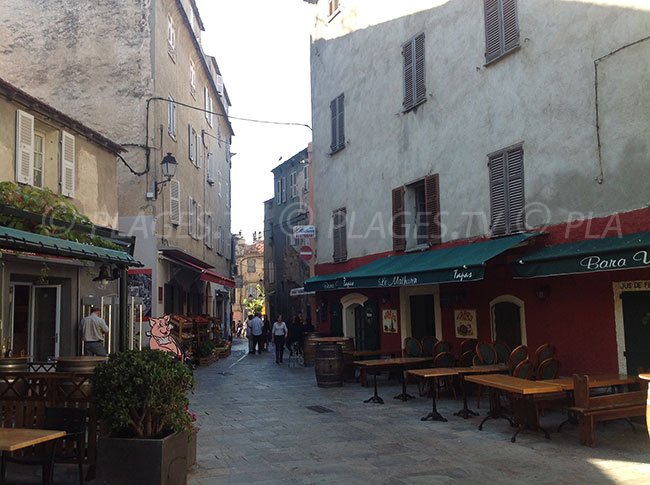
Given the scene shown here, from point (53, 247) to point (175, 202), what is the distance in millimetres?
12779

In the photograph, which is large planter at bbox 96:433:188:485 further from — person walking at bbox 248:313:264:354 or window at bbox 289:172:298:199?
window at bbox 289:172:298:199

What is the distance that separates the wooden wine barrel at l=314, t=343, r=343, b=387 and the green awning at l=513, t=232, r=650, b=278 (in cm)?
464

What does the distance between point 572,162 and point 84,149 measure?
10086 mm

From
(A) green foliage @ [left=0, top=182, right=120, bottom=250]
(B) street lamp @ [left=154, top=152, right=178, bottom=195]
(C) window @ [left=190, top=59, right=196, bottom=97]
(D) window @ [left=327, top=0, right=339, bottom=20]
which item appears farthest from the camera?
(C) window @ [left=190, top=59, right=196, bottom=97]

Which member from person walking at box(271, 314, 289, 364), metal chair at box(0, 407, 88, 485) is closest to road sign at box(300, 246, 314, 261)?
person walking at box(271, 314, 289, 364)

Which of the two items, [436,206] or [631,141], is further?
[436,206]

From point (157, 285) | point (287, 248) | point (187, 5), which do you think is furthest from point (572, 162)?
point (287, 248)

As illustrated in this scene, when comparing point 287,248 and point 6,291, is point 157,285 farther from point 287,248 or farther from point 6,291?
point 287,248

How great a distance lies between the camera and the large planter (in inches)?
199

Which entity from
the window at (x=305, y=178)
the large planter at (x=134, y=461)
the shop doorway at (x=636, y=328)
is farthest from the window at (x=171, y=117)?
the large planter at (x=134, y=461)

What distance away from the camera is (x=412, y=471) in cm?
633

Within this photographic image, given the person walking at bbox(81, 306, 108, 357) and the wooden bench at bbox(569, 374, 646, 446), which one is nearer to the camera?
the wooden bench at bbox(569, 374, 646, 446)

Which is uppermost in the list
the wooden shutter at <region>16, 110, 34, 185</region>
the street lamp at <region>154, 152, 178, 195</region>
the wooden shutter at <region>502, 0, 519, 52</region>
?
the wooden shutter at <region>502, 0, 519, 52</region>

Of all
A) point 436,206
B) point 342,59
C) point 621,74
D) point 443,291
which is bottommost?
point 443,291
